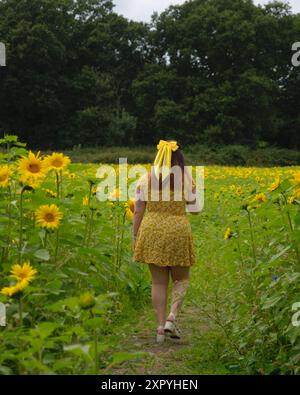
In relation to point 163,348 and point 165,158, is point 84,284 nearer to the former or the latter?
point 163,348

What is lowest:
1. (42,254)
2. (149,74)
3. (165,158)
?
(42,254)

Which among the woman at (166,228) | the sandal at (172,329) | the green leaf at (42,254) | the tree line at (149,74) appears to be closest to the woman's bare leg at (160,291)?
the woman at (166,228)

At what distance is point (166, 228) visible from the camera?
15.0 ft

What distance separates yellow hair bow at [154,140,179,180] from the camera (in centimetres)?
455

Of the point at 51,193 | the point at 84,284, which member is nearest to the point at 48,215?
the point at 51,193

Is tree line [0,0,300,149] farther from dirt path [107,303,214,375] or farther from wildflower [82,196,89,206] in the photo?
wildflower [82,196,89,206]

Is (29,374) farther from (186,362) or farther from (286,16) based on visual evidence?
(286,16)

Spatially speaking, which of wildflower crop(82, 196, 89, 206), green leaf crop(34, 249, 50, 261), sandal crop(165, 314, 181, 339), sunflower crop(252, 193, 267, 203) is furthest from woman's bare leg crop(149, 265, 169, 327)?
green leaf crop(34, 249, 50, 261)

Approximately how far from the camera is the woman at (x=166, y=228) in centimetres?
455

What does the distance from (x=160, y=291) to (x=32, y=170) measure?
4.89 feet

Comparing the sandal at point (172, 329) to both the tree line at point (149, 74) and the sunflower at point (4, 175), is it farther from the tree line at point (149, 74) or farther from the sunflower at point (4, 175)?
the tree line at point (149, 74)

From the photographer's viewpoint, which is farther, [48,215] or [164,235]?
[164,235]

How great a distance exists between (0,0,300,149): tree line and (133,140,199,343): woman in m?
31.6

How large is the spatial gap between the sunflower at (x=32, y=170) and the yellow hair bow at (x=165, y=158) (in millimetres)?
1129
